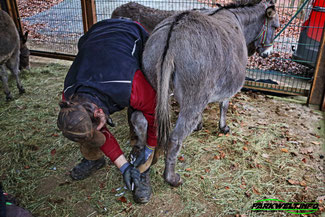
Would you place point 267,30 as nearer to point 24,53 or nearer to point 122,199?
point 122,199

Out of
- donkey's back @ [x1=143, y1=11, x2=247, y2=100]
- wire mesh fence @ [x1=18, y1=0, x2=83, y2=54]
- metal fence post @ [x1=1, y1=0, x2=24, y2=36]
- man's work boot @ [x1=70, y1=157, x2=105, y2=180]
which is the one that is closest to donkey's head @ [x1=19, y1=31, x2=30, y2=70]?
wire mesh fence @ [x1=18, y1=0, x2=83, y2=54]

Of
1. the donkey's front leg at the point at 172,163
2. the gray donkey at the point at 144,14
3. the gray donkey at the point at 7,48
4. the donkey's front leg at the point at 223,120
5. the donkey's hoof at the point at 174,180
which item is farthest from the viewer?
the gray donkey at the point at 144,14

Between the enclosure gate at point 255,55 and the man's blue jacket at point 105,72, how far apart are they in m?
3.03

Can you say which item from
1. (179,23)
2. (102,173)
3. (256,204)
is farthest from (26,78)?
(256,204)

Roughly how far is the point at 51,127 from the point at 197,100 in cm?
245

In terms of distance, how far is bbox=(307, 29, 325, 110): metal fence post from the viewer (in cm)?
385

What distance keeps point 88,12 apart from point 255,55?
394cm

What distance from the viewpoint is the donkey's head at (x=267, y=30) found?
3.16 meters

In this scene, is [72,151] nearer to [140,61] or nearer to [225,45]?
[140,61]

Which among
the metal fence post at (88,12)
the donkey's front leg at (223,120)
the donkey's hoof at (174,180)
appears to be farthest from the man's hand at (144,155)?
the metal fence post at (88,12)

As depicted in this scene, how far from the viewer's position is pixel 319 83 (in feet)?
13.1

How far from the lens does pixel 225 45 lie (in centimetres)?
224

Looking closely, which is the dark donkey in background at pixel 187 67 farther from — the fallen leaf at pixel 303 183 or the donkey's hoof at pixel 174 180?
the fallen leaf at pixel 303 183

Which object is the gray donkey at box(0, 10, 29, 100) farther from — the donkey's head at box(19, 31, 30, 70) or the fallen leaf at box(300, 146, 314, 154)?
the fallen leaf at box(300, 146, 314, 154)
